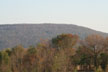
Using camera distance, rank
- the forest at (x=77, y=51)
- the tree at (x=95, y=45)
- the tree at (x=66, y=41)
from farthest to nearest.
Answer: the tree at (x=66, y=41) → the tree at (x=95, y=45) → the forest at (x=77, y=51)

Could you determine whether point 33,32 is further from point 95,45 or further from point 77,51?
point 77,51

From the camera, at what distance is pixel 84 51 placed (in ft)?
179

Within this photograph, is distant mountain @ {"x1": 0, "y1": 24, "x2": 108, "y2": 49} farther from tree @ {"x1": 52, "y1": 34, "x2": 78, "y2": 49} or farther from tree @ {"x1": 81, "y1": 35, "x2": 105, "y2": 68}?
tree @ {"x1": 81, "y1": 35, "x2": 105, "y2": 68}

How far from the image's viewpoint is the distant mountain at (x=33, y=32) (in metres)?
153

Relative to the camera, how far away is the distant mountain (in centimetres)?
15275

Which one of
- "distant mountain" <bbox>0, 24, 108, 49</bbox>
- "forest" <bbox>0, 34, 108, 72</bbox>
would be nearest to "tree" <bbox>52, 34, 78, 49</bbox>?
"forest" <bbox>0, 34, 108, 72</bbox>

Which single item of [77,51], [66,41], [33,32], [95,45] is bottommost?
[33,32]

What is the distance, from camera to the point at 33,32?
171 metres

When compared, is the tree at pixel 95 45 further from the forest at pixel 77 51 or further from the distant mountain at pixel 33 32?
the distant mountain at pixel 33 32

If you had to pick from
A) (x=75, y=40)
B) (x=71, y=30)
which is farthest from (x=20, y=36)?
(x=75, y=40)

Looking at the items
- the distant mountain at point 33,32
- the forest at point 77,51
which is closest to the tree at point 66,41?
the forest at point 77,51

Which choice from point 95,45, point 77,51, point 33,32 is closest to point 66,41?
point 77,51

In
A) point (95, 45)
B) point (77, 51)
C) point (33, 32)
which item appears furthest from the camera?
point (33, 32)

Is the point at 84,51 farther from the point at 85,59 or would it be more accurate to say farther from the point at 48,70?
the point at 48,70
